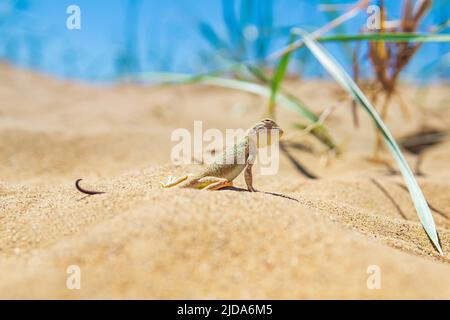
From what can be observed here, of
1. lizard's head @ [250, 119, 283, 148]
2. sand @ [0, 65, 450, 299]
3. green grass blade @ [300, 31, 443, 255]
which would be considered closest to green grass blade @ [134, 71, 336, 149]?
sand @ [0, 65, 450, 299]

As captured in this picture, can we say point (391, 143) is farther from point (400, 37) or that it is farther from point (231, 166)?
point (231, 166)

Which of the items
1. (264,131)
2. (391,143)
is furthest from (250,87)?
(391,143)

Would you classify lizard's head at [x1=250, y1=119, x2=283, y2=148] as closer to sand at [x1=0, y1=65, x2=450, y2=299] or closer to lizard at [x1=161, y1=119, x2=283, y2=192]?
lizard at [x1=161, y1=119, x2=283, y2=192]

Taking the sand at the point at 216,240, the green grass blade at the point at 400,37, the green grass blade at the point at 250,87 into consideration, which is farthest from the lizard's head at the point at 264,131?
the green grass blade at the point at 250,87
